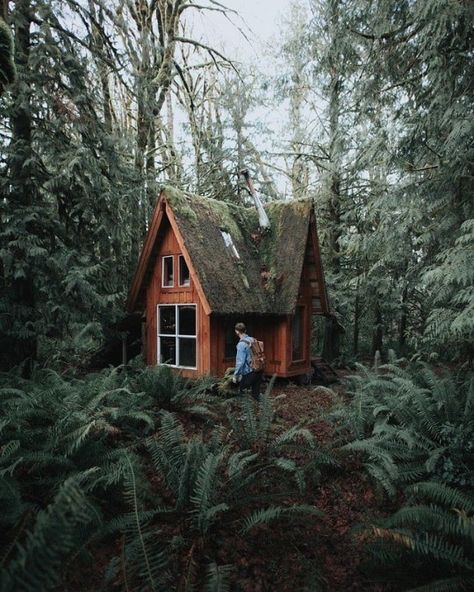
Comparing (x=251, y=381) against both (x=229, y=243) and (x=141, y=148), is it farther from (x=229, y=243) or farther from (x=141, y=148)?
(x=141, y=148)

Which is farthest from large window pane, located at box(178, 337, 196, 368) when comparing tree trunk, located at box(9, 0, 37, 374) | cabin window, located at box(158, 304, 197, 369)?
tree trunk, located at box(9, 0, 37, 374)

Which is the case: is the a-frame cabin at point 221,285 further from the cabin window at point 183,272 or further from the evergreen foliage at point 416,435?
the evergreen foliage at point 416,435

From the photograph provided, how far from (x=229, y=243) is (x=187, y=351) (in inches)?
141

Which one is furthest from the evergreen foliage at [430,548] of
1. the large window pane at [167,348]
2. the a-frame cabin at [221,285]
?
the large window pane at [167,348]

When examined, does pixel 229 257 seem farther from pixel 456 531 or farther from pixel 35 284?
pixel 456 531

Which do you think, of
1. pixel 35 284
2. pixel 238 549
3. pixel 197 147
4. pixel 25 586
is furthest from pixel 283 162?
pixel 25 586

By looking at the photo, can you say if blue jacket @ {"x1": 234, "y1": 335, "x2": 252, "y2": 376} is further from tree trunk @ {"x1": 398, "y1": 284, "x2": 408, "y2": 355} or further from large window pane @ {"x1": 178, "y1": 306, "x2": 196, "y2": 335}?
tree trunk @ {"x1": 398, "y1": 284, "x2": 408, "y2": 355}

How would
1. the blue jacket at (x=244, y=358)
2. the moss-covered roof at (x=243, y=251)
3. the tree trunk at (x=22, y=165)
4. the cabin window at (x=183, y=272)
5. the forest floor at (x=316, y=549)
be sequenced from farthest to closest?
the cabin window at (x=183, y=272), the moss-covered roof at (x=243, y=251), the tree trunk at (x=22, y=165), the blue jacket at (x=244, y=358), the forest floor at (x=316, y=549)

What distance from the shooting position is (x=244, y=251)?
1332cm

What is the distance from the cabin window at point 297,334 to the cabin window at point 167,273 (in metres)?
4.10

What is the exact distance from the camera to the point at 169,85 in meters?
14.6

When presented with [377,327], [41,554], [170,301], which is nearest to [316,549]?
[41,554]

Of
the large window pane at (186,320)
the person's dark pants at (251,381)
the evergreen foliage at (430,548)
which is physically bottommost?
the evergreen foliage at (430,548)

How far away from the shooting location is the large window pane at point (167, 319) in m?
12.8
